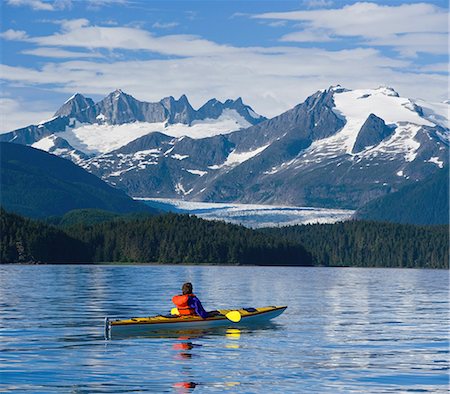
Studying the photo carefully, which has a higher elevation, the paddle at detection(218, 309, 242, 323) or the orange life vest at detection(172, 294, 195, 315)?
the orange life vest at detection(172, 294, 195, 315)

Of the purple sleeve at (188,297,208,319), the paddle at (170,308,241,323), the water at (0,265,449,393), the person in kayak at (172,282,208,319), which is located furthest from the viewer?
the paddle at (170,308,241,323)

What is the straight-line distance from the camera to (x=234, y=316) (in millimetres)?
66062

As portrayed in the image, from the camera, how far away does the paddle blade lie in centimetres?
6562

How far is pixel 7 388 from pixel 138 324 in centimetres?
1954

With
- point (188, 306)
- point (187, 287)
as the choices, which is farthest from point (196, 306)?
point (187, 287)

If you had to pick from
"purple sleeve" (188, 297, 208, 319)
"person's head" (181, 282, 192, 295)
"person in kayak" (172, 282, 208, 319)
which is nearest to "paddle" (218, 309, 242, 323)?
"purple sleeve" (188, 297, 208, 319)

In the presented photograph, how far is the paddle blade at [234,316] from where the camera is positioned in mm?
65625

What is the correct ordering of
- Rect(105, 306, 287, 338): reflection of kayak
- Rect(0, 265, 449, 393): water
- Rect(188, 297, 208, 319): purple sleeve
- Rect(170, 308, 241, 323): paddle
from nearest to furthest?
Rect(0, 265, 449, 393): water < Rect(105, 306, 287, 338): reflection of kayak < Rect(188, 297, 208, 319): purple sleeve < Rect(170, 308, 241, 323): paddle

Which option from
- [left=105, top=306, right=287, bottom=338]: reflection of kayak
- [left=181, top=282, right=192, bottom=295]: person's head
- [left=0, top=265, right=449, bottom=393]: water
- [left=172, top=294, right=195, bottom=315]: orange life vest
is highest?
[left=181, top=282, right=192, bottom=295]: person's head

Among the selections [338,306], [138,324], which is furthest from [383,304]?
[138,324]

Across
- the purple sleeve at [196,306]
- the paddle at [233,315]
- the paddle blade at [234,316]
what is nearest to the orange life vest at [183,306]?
the purple sleeve at [196,306]

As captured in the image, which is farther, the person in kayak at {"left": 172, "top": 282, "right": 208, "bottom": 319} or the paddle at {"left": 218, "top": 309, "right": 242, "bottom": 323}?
the paddle at {"left": 218, "top": 309, "right": 242, "bottom": 323}

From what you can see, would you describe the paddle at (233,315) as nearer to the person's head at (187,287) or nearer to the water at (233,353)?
the water at (233,353)

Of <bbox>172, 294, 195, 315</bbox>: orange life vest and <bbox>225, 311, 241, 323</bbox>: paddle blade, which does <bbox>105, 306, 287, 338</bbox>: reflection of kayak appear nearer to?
<bbox>225, 311, 241, 323</bbox>: paddle blade
